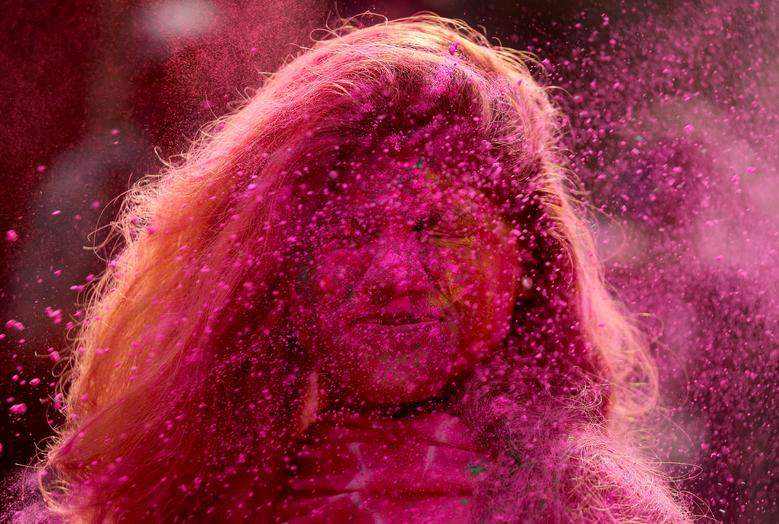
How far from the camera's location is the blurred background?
0.65 metres

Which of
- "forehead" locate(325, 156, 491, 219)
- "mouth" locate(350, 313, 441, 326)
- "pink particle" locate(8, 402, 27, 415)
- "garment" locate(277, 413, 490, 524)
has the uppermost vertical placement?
"forehead" locate(325, 156, 491, 219)

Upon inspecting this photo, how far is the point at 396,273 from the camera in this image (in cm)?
63

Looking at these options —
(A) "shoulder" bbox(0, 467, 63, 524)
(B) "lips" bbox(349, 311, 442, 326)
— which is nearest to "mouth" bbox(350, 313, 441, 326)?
(B) "lips" bbox(349, 311, 442, 326)

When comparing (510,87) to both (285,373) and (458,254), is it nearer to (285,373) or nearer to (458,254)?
(458,254)

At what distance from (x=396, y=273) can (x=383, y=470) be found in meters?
0.20

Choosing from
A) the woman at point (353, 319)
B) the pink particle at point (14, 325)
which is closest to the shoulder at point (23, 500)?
the woman at point (353, 319)

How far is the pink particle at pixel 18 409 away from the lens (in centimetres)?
66

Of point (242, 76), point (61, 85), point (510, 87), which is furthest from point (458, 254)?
point (61, 85)

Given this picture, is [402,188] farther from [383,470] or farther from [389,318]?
[383,470]

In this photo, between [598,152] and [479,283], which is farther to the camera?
[598,152]

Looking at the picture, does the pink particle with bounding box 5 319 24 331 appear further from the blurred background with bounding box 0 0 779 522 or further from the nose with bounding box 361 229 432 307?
the nose with bounding box 361 229 432 307

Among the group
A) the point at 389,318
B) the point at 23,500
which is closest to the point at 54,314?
the point at 23,500

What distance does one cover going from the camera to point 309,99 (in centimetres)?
67

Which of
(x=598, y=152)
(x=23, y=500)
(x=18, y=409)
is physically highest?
(x=598, y=152)
